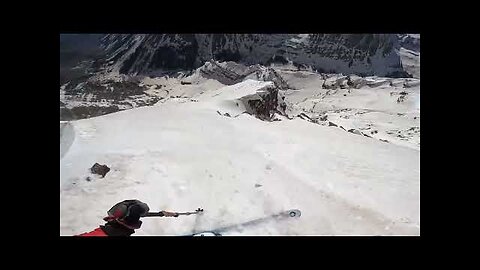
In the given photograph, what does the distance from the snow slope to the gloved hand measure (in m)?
0.05

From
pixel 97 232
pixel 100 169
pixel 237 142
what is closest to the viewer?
pixel 97 232

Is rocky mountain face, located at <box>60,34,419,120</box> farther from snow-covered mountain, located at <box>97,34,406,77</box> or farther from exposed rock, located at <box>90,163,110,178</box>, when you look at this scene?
exposed rock, located at <box>90,163,110,178</box>

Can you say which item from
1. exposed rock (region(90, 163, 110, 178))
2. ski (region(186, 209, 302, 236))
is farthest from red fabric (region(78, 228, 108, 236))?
ski (region(186, 209, 302, 236))

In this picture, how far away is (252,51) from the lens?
324 centimetres

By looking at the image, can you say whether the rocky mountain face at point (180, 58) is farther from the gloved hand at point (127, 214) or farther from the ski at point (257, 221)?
the ski at point (257, 221)

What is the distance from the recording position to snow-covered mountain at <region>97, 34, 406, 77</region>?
2.97m

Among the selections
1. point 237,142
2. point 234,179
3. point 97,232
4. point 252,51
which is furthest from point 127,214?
point 252,51

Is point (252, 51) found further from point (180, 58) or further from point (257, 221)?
point (257, 221)

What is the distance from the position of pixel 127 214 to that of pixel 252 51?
1507 mm

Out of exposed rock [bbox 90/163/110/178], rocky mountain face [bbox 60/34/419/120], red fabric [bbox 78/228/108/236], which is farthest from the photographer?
rocky mountain face [bbox 60/34/419/120]

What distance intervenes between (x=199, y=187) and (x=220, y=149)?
1.22 feet
